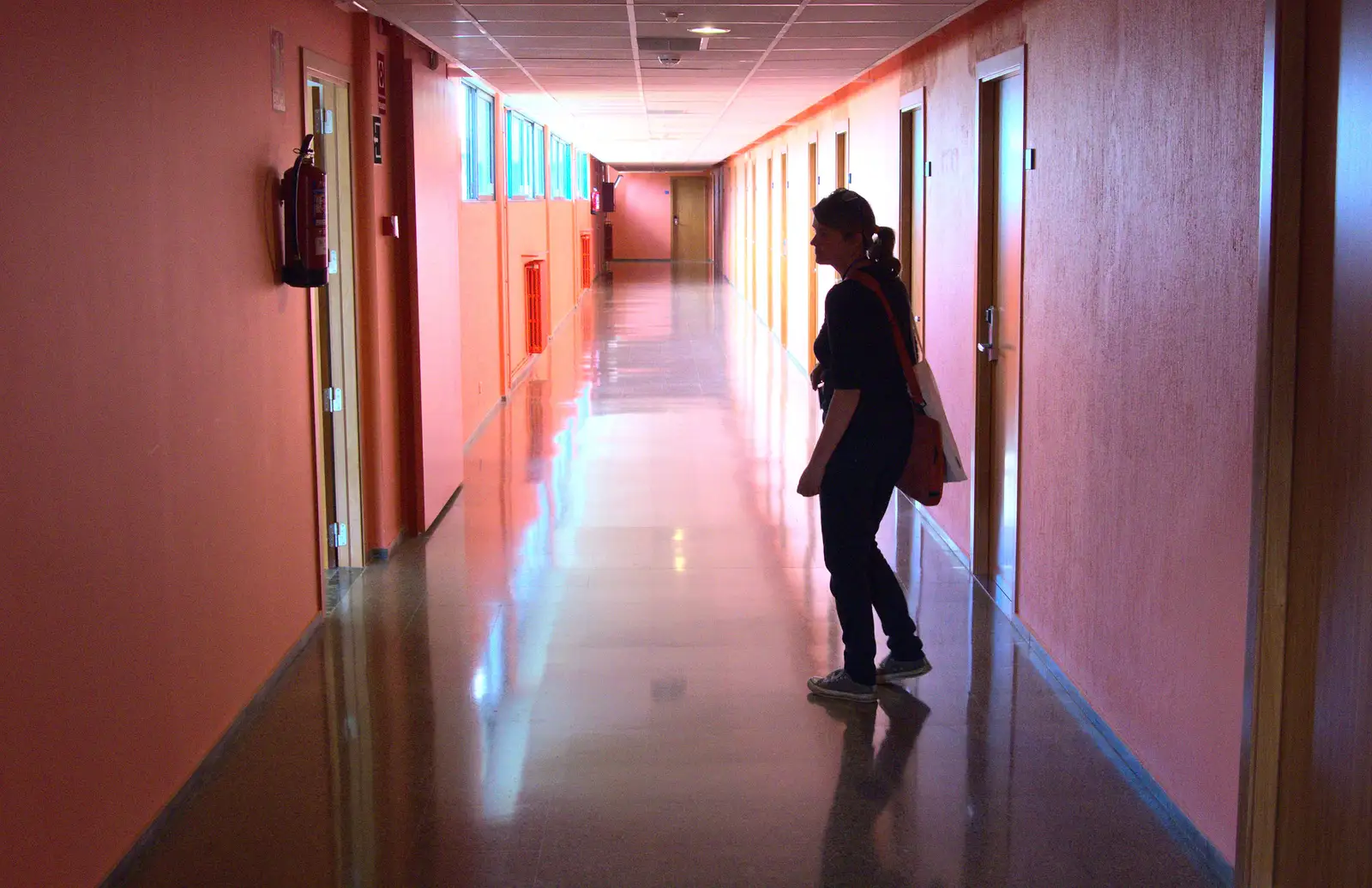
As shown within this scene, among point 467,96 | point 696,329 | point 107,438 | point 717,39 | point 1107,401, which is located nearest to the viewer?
point 107,438

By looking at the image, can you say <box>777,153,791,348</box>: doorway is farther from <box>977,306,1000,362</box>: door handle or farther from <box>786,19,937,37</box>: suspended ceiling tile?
→ <box>977,306,1000,362</box>: door handle

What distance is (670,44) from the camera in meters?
6.41

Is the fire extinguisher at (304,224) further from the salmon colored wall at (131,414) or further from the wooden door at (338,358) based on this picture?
the wooden door at (338,358)

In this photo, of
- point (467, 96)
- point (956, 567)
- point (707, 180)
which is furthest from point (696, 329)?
point (707, 180)

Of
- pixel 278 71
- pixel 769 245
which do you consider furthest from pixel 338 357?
pixel 769 245

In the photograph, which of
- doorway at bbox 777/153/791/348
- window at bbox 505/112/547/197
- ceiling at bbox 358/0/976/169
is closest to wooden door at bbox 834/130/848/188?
ceiling at bbox 358/0/976/169

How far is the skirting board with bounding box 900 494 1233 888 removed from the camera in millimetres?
3033

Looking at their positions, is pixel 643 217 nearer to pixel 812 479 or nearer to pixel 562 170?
pixel 562 170

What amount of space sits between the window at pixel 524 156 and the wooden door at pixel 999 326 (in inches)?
254

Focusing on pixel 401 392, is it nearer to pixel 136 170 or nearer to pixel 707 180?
pixel 136 170

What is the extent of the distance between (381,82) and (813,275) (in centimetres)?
649

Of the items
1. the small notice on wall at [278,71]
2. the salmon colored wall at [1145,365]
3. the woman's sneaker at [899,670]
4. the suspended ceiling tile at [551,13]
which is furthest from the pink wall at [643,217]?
the woman's sneaker at [899,670]

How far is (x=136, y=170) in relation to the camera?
311 centimetres

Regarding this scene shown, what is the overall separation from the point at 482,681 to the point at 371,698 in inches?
14.4
